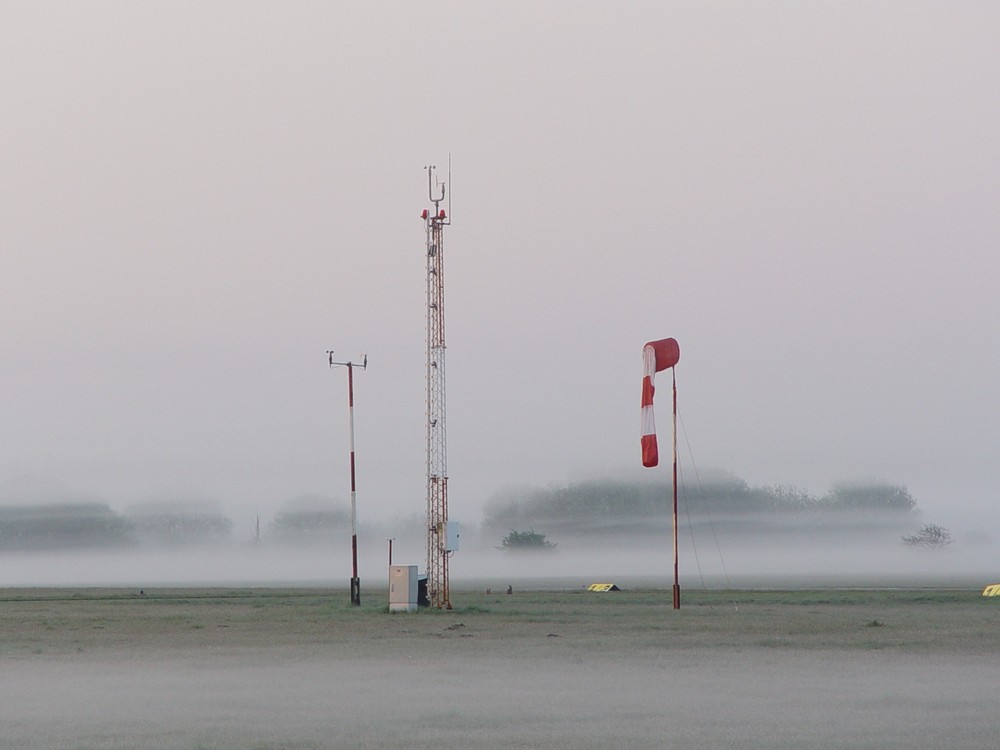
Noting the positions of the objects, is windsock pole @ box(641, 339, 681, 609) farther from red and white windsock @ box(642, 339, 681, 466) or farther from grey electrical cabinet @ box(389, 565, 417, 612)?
grey electrical cabinet @ box(389, 565, 417, 612)

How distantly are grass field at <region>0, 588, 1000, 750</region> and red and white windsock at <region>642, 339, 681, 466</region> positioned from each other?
5.88 meters

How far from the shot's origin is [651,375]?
4584 cm

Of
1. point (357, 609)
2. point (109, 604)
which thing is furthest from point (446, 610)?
point (109, 604)

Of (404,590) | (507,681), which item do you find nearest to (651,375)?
(404,590)

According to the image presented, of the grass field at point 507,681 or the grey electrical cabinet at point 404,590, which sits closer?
the grass field at point 507,681

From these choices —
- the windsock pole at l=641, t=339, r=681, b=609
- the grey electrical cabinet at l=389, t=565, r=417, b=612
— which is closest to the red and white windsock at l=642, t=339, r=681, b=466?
the windsock pole at l=641, t=339, r=681, b=609

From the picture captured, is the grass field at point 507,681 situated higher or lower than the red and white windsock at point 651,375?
lower

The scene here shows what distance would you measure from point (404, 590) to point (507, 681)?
76.1 ft

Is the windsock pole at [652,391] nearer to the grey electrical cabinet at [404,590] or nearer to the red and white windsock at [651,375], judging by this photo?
the red and white windsock at [651,375]

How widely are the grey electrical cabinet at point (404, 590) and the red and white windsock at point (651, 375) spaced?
8789mm

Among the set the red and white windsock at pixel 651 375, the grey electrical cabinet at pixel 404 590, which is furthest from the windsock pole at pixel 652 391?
the grey electrical cabinet at pixel 404 590

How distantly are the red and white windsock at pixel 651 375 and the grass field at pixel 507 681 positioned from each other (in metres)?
5.88

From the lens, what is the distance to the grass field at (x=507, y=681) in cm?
1628

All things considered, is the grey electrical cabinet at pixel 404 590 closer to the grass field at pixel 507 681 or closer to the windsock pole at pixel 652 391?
the grass field at pixel 507 681
